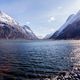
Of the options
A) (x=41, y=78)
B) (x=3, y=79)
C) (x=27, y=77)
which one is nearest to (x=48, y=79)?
(x=41, y=78)

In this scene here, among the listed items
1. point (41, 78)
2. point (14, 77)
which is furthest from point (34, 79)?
point (14, 77)

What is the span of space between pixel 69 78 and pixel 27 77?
318 inches

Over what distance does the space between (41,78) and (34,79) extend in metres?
→ 1.46

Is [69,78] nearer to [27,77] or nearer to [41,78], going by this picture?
[41,78]

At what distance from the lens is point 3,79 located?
3406 cm

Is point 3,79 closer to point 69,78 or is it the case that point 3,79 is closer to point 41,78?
point 41,78

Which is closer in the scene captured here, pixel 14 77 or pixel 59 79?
pixel 59 79

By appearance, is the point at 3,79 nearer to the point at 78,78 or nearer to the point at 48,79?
the point at 48,79

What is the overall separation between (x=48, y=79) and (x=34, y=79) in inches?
102

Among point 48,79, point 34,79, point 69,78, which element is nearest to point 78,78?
point 69,78

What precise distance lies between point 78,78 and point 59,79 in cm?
342

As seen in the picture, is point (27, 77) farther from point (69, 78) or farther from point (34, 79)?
point (69, 78)

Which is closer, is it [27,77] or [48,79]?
[48,79]

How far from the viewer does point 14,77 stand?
3591 cm
